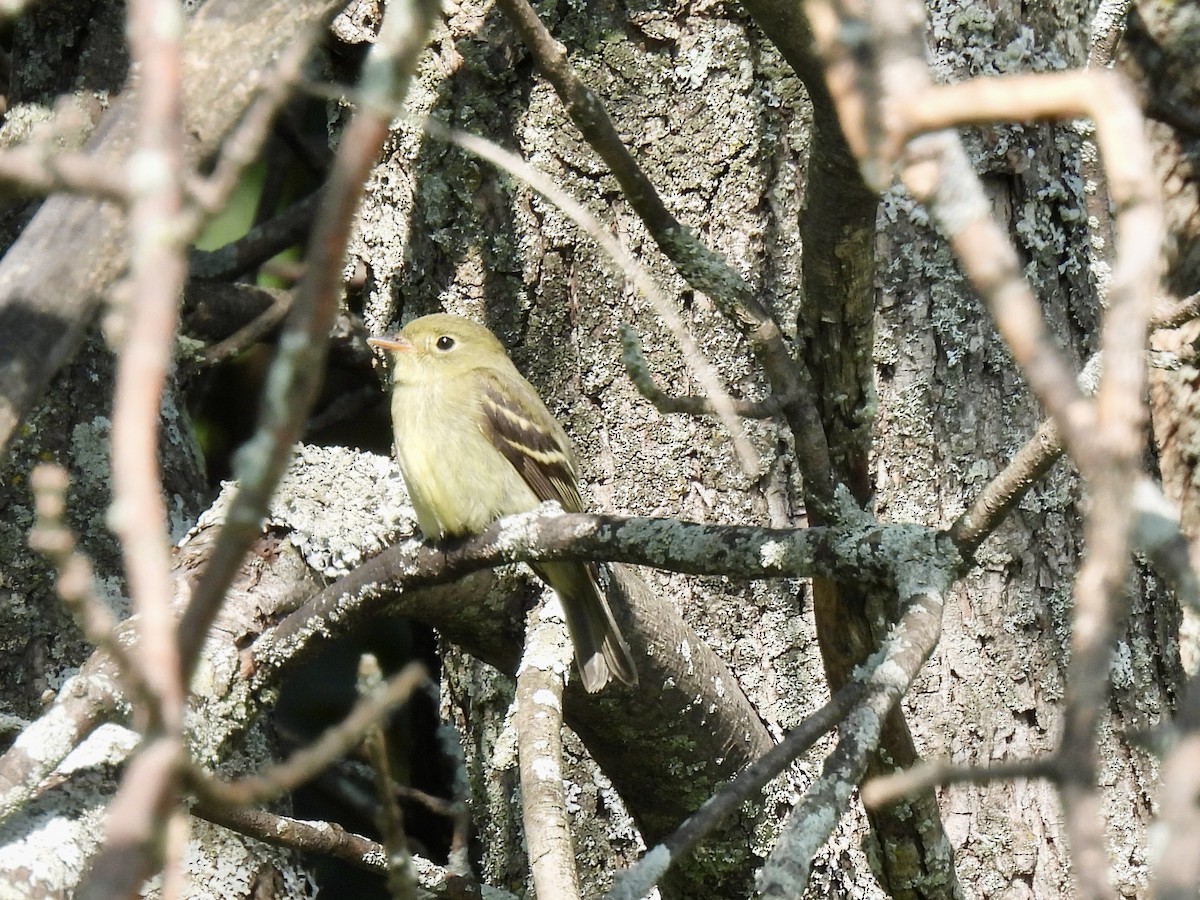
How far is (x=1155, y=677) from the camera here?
3346 mm

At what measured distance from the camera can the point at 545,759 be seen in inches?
96.1

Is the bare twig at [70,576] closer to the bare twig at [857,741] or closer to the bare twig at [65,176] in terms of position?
the bare twig at [65,176]

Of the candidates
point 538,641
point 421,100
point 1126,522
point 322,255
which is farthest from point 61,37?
point 1126,522

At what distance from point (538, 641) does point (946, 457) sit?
1.12 m

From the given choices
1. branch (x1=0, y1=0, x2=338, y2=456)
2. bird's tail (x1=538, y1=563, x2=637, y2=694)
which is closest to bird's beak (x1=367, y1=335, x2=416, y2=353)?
bird's tail (x1=538, y1=563, x2=637, y2=694)

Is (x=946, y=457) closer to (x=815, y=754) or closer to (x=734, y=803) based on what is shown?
(x=815, y=754)

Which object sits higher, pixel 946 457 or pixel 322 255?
pixel 946 457

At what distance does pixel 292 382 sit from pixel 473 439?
10.9ft

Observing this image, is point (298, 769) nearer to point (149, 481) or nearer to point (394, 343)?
point (149, 481)

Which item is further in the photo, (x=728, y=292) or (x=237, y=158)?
(x=728, y=292)

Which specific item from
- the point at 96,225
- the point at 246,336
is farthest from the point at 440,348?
the point at 96,225

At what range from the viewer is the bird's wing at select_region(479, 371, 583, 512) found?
11.8 ft

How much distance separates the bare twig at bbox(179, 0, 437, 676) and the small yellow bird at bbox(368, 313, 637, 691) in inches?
90.1

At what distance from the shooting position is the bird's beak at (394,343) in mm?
3830
